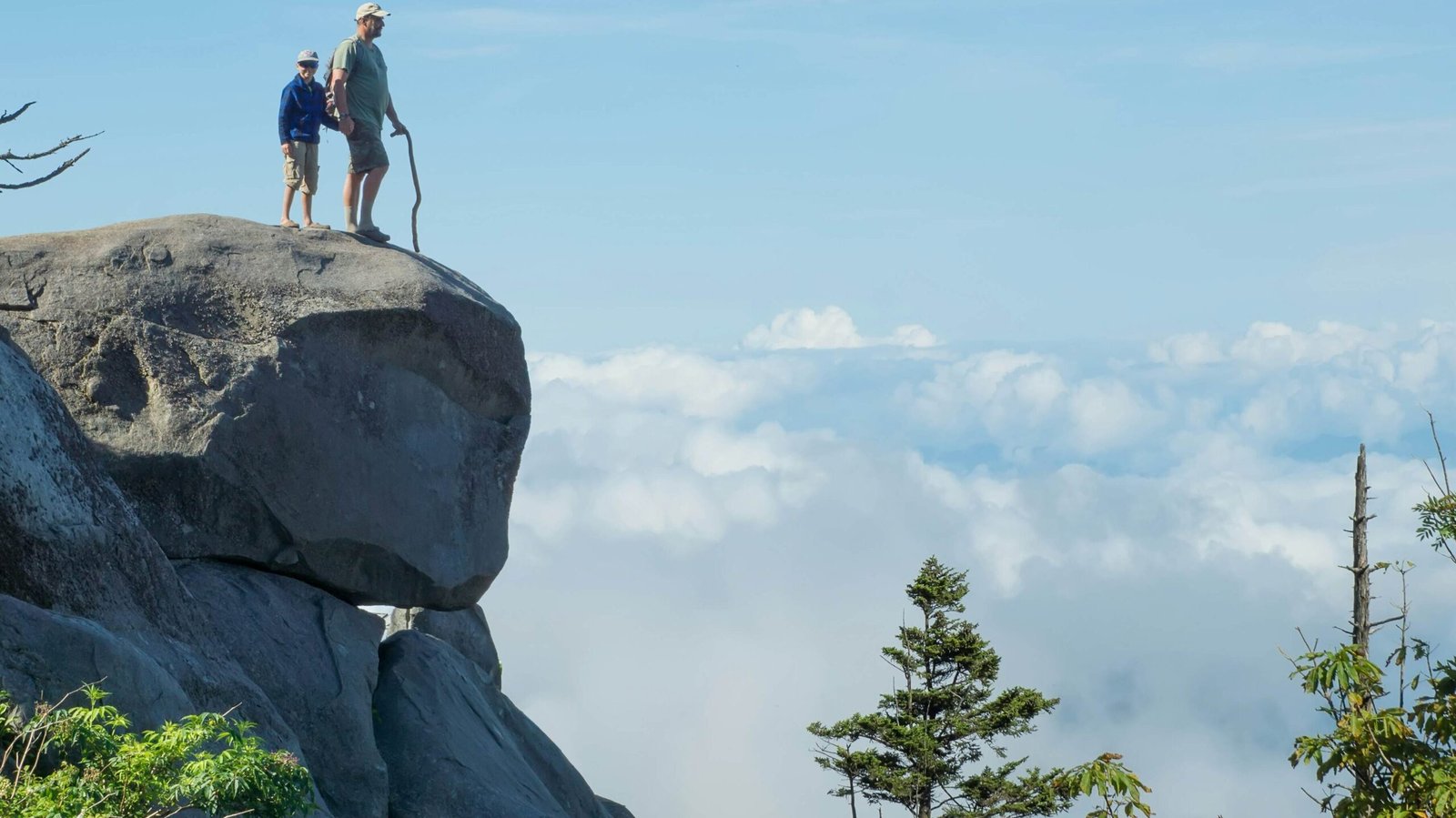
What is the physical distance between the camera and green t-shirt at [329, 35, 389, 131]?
19594 millimetres

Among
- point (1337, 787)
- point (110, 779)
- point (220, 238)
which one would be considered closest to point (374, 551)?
point (220, 238)

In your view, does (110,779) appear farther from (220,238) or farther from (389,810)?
(220,238)

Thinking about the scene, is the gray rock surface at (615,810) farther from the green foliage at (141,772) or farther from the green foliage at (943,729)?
the green foliage at (141,772)

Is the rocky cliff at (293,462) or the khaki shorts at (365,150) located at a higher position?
the khaki shorts at (365,150)

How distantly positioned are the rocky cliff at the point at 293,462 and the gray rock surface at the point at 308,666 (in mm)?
30

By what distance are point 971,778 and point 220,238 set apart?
19.0 meters

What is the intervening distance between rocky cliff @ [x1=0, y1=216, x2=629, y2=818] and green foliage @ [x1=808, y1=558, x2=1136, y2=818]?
11.7m

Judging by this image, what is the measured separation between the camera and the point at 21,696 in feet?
36.9

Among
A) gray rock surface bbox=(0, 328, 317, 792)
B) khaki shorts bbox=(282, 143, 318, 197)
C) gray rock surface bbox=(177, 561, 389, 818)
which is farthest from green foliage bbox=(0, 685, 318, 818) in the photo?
khaki shorts bbox=(282, 143, 318, 197)

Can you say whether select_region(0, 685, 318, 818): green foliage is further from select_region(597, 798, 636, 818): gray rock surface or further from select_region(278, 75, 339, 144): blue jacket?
select_region(597, 798, 636, 818): gray rock surface

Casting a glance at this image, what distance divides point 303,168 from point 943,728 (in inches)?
695

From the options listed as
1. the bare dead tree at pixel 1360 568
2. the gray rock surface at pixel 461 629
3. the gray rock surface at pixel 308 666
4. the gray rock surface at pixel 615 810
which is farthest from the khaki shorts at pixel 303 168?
the bare dead tree at pixel 1360 568

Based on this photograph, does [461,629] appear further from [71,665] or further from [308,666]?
[71,665]

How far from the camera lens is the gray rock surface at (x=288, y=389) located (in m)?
16.9
